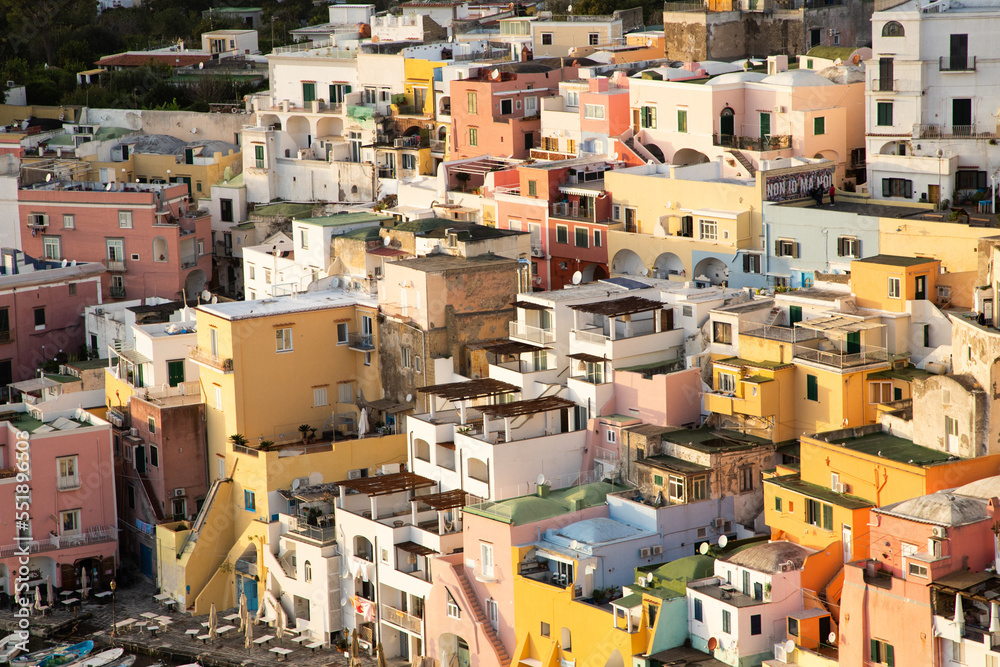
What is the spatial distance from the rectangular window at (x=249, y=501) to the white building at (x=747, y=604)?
1611 centimetres

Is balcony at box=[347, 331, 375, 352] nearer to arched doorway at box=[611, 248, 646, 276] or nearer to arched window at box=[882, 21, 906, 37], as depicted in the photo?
arched doorway at box=[611, 248, 646, 276]

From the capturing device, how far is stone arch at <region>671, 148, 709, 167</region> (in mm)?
67188

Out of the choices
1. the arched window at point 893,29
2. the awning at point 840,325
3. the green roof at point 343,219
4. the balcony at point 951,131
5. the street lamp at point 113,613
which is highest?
the arched window at point 893,29

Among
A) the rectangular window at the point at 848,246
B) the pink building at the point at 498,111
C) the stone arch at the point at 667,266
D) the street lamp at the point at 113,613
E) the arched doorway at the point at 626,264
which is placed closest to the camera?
the street lamp at the point at 113,613

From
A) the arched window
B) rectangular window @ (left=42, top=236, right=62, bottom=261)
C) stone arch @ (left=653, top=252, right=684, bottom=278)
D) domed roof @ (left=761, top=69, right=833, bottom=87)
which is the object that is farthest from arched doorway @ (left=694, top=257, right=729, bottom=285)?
rectangular window @ (left=42, top=236, right=62, bottom=261)

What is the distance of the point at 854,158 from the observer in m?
66.1

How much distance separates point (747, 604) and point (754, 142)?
26.0 m

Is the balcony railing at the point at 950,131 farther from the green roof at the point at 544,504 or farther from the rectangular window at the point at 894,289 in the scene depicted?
the green roof at the point at 544,504

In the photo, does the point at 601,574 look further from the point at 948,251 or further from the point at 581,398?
the point at 948,251

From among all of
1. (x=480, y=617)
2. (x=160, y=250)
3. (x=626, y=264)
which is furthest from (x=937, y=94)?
(x=160, y=250)

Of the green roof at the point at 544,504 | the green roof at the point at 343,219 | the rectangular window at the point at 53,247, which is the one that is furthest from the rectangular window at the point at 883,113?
the rectangular window at the point at 53,247

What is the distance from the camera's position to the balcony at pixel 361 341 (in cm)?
5727

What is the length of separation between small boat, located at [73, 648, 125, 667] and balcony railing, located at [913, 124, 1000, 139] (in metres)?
30.7

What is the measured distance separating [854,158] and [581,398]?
63.4ft
